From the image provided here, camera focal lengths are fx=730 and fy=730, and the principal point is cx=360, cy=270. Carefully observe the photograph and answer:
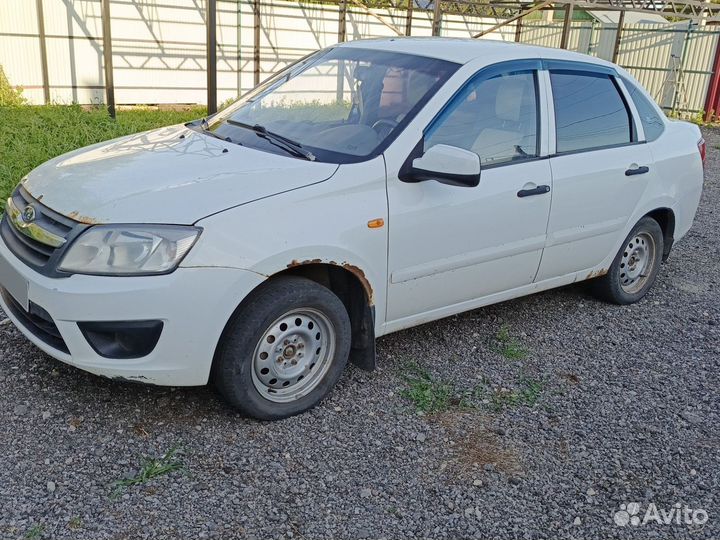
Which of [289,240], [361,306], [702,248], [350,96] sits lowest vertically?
[702,248]

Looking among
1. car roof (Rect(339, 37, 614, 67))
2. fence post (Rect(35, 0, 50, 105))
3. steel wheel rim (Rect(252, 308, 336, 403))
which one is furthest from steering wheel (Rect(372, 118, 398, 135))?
fence post (Rect(35, 0, 50, 105))

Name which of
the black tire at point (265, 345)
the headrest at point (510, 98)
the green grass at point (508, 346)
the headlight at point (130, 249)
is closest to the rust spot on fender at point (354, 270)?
the black tire at point (265, 345)

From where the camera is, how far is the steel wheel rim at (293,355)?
11.1ft

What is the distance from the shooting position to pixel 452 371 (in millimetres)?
4156

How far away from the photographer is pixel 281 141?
3.81 metres

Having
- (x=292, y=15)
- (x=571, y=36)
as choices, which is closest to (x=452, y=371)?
(x=292, y=15)

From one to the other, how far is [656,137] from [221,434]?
11.9 feet

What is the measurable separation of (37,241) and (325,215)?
1282 millimetres

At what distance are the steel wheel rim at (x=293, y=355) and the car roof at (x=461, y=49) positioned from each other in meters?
1.67

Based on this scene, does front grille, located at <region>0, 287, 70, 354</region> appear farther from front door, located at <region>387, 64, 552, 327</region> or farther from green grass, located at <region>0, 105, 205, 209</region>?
green grass, located at <region>0, 105, 205, 209</region>

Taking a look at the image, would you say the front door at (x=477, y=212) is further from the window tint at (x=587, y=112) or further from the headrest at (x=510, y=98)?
the window tint at (x=587, y=112)

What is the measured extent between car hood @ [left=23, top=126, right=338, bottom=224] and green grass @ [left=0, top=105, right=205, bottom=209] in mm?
2933

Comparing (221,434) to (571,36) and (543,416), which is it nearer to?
(543,416)

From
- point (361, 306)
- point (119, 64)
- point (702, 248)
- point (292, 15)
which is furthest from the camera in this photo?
point (292, 15)
